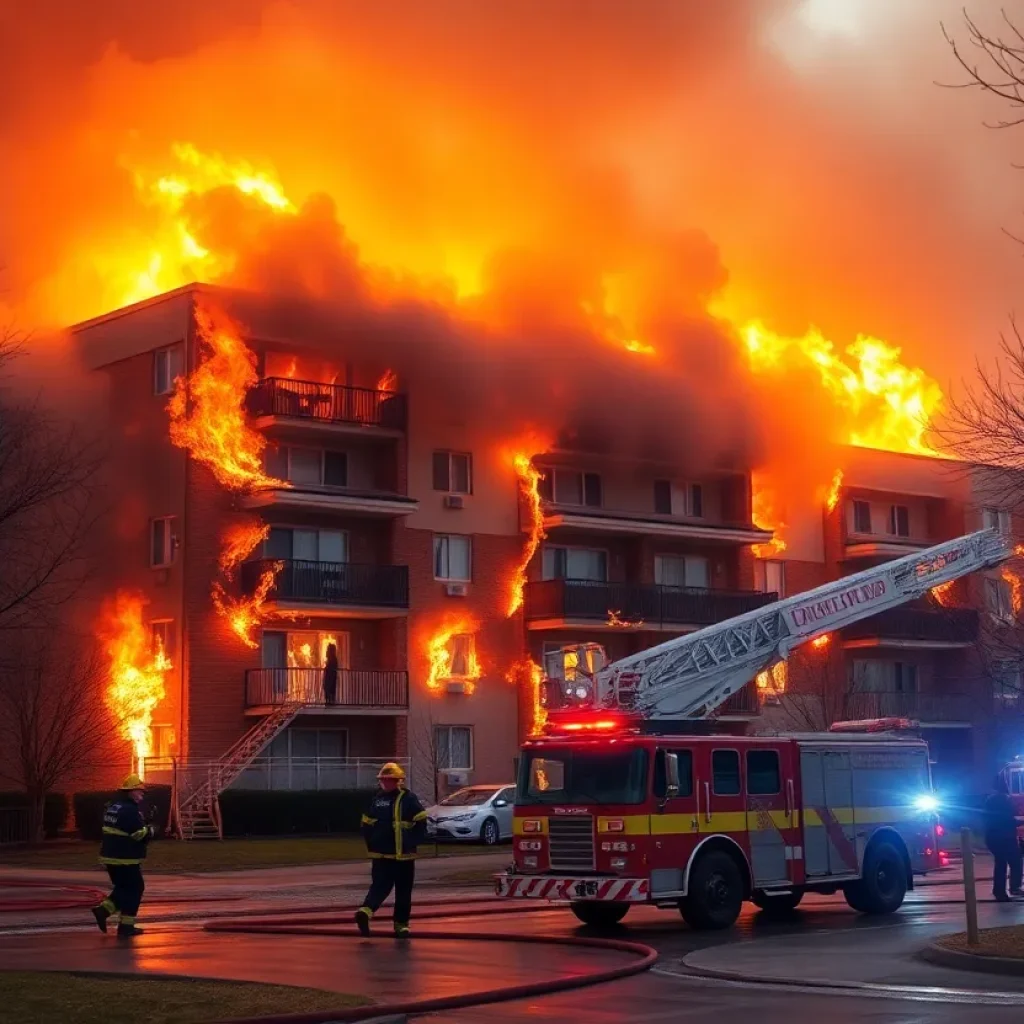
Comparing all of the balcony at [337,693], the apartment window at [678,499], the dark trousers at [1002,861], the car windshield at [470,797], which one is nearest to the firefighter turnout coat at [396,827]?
the dark trousers at [1002,861]

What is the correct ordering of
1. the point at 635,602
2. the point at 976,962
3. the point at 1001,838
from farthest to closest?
the point at 635,602, the point at 1001,838, the point at 976,962

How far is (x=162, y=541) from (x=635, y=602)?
12.5 metres

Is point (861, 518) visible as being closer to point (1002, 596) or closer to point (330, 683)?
point (1002, 596)

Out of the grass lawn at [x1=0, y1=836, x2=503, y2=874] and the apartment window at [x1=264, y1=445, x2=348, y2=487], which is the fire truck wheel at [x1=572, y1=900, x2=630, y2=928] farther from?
the apartment window at [x1=264, y1=445, x2=348, y2=487]

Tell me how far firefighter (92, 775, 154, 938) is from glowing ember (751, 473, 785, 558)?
34.7 meters

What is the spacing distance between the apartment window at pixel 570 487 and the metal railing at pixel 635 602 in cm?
256

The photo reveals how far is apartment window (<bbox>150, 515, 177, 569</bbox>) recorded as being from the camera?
1578 inches

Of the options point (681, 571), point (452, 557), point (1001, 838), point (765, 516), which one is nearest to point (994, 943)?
point (1001, 838)

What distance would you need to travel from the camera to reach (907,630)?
52.7m

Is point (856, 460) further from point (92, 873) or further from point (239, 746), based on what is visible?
point (92, 873)

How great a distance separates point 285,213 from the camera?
131 ft

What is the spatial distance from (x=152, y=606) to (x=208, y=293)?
7.19m

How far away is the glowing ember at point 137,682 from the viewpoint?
1570 inches

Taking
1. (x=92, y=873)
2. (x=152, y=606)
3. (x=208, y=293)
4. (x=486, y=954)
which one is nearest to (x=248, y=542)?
(x=152, y=606)
